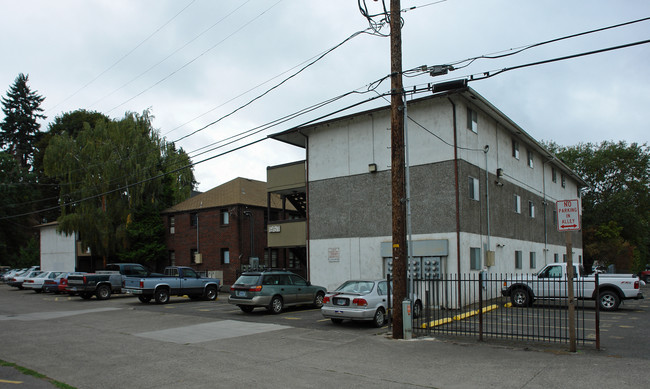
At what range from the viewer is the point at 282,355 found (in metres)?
10.6

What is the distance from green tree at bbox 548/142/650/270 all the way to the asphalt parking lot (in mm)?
42953

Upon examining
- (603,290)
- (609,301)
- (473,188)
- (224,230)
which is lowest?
(609,301)

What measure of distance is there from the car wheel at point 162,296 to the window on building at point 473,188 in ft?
49.4

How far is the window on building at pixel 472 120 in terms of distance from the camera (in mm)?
21134

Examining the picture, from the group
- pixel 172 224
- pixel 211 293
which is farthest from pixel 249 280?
pixel 172 224

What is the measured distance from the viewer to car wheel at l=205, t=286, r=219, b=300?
2542 centimetres

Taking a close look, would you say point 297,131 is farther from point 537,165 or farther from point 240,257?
point 537,165

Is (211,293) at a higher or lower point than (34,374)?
lower

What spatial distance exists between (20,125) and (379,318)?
3228 inches

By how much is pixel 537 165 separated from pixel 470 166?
486 inches

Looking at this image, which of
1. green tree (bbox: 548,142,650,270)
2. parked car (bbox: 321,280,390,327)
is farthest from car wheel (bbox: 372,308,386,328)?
green tree (bbox: 548,142,650,270)

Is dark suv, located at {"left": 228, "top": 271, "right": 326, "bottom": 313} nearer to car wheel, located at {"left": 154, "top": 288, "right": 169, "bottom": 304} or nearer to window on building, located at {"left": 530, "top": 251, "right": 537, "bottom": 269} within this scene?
car wheel, located at {"left": 154, "top": 288, "right": 169, "bottom": 304}

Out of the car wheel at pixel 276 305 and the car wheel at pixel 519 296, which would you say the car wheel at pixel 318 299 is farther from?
the car wheel at pixel 519 296

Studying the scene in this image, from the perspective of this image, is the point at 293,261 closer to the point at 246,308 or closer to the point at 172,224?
the point at 172,224
